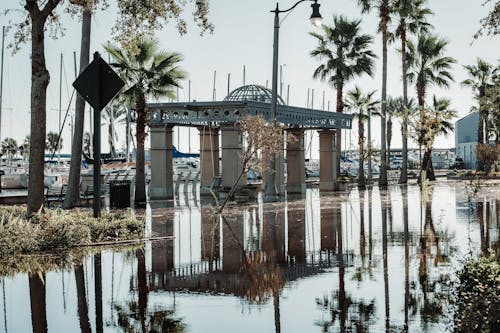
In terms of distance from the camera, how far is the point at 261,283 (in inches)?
411

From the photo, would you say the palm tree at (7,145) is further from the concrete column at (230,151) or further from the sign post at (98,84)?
the sign post at (98,84)

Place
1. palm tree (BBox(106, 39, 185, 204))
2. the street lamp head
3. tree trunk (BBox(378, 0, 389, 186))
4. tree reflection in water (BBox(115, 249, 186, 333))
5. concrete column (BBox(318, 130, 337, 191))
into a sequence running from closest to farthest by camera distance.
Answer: tree reflection in water (BBox(115, 249, 186, 333)) < the street lamp head < palm tree (BBox(106, 39, 185, 204)) < concrete column (BBox(318, 130, 337, 191)) < tree trunk (BBox(378, 0, 389, 186))

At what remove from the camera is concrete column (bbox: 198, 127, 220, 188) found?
39219mm

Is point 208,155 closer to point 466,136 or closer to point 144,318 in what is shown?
point 144,318

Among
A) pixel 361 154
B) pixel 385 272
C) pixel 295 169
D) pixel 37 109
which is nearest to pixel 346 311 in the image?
pixel 385 272

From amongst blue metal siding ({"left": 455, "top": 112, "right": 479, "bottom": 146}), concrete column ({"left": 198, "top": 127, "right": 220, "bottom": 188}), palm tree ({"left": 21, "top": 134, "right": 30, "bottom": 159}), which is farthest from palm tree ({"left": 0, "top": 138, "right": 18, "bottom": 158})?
concrete column ({"left": 198, "top": 127, "right": 220, "bottom": 188})

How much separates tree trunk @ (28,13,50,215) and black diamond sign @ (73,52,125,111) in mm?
1911

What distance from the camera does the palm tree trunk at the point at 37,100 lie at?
1617 centimetres

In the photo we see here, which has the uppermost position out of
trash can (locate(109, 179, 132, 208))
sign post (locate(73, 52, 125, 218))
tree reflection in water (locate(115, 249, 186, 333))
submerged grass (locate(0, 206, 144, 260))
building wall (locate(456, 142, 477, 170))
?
building wall (locate(456, 142, 477, 170))

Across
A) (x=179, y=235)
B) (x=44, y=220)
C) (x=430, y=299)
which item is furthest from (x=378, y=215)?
(x=430, y=299)

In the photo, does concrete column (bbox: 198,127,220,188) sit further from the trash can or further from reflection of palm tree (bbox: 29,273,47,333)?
reflection of palm tree (bbox: 29,273,47,333)

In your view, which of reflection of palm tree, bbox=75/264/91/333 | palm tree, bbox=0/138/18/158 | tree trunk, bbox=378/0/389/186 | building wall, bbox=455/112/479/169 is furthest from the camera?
palm tree, bbox=0/138/18/158

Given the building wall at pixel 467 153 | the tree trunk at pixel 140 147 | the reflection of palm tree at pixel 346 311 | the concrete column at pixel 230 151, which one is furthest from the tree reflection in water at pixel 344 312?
the building wall at pixel 467 153

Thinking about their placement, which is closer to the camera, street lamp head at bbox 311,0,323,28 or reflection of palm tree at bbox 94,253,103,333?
reflection of palm tree at bbox 94,253,103,333
